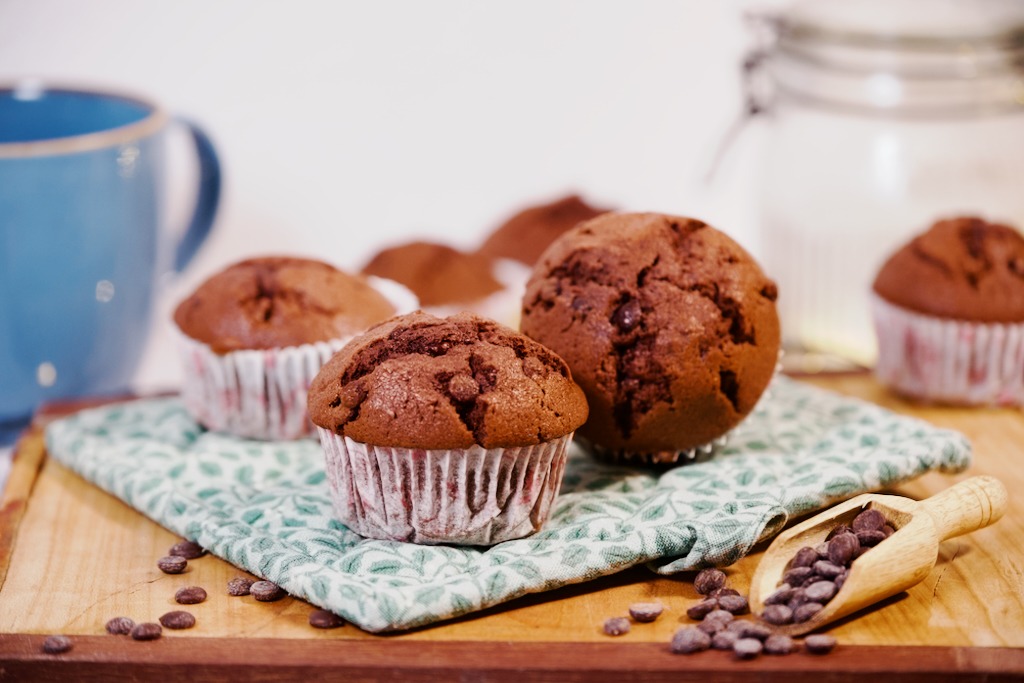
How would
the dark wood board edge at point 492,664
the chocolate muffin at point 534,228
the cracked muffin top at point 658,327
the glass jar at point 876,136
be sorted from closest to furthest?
→ 1. the dark wood board edge at point 492,664
2. the cracked muffin top at point 658,327
3. the glass jar at point 876,136
4. the chocolate muffin at point 534,228

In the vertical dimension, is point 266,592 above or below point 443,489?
below

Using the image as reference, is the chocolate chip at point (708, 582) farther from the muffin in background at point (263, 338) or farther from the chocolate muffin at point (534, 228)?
the chocolate muffin at point (534, 228)

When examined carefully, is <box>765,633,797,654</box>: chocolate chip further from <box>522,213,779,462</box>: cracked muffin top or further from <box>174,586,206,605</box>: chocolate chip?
<box>174,586,206,605</box>: chocolate chip

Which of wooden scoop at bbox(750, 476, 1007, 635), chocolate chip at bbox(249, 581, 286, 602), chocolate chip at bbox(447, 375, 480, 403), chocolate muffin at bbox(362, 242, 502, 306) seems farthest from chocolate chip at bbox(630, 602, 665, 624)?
chocolate muffin at bbox(362, 242, 502, 306)

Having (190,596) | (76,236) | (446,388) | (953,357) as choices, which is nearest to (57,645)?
(190,596)

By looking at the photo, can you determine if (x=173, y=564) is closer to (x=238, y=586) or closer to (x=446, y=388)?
(x=238, y=586)

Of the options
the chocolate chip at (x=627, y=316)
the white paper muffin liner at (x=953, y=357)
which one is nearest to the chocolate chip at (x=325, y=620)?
the chocolate chip at (x=627, y=316)
